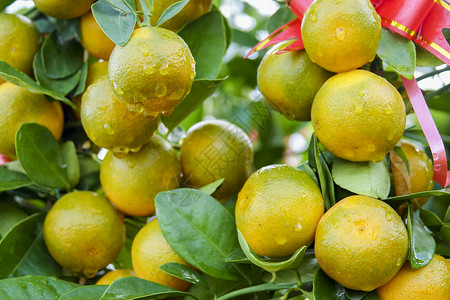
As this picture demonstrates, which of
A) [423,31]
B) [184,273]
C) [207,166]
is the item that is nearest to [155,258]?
[184,273]

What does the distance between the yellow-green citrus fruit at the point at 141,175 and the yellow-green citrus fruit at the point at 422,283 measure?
0.36 meters

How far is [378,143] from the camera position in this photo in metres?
0.65

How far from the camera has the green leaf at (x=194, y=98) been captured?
0.75m

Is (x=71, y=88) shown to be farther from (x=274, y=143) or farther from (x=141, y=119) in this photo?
(x=274, y=143)

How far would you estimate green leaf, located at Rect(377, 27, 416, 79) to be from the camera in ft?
2.21

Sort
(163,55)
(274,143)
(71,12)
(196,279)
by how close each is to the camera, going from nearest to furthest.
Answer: (163,55), (196,279), (71,12), (274,143)

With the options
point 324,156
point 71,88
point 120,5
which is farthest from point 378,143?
point 71,88

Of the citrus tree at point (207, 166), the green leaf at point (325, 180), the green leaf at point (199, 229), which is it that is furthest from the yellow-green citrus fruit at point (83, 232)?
the green leaf at point (325, 180)

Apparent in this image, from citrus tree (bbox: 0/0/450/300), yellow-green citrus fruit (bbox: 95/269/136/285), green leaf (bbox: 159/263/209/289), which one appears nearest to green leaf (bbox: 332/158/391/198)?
citrus tree (bbox: 0/0/450/300)

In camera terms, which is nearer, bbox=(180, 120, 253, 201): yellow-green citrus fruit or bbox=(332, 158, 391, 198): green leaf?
bbox=(332, 158, 391, 198): green leaf

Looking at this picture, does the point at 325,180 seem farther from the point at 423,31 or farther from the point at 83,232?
the point at 83,232

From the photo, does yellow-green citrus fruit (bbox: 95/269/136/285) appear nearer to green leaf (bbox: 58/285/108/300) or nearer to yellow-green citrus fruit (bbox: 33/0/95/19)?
green leaf (bbox: 58/285/108/300)

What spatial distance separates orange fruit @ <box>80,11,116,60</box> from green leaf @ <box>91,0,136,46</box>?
0.20 m

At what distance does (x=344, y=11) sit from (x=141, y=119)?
12.1 inches
